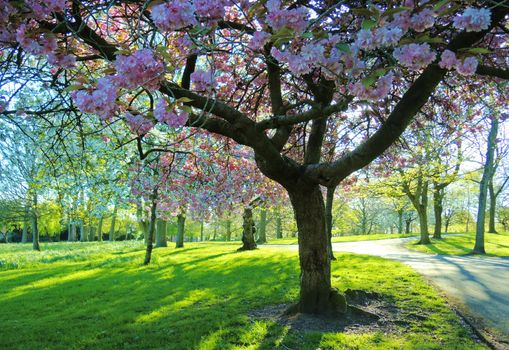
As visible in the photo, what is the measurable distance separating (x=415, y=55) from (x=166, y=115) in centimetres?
190

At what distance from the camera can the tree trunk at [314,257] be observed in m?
6.18

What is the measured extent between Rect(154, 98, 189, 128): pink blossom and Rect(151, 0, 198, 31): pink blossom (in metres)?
0.56

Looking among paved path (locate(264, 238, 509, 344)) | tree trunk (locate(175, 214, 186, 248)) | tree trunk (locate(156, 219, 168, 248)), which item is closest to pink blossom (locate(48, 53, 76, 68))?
paved path (locate(264, 238, 509, 344))

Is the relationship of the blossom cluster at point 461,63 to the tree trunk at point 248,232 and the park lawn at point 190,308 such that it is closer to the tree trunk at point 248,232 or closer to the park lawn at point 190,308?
the park lawn at point 190,308

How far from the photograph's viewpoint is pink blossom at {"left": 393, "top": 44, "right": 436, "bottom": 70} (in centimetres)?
267

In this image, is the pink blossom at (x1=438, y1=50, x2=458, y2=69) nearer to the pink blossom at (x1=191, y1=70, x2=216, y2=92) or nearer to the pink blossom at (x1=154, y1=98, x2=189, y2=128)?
the pink blossom at (x1=191, y1=70, x2=216, y2=92)

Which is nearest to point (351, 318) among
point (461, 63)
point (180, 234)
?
point (461, 63)

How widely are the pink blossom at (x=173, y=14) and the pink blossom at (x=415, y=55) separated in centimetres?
152

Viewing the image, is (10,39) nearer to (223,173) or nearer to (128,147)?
(128,147)

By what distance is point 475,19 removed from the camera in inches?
96.7

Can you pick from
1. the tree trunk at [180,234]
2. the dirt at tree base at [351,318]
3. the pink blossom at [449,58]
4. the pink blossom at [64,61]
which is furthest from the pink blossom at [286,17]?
the tree trunk at [180,234]

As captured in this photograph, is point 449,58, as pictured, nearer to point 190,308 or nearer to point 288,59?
point 288,59

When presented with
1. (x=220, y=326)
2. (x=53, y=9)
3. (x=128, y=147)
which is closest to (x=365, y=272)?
(x=220, y=326)

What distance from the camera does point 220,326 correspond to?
230 inches
